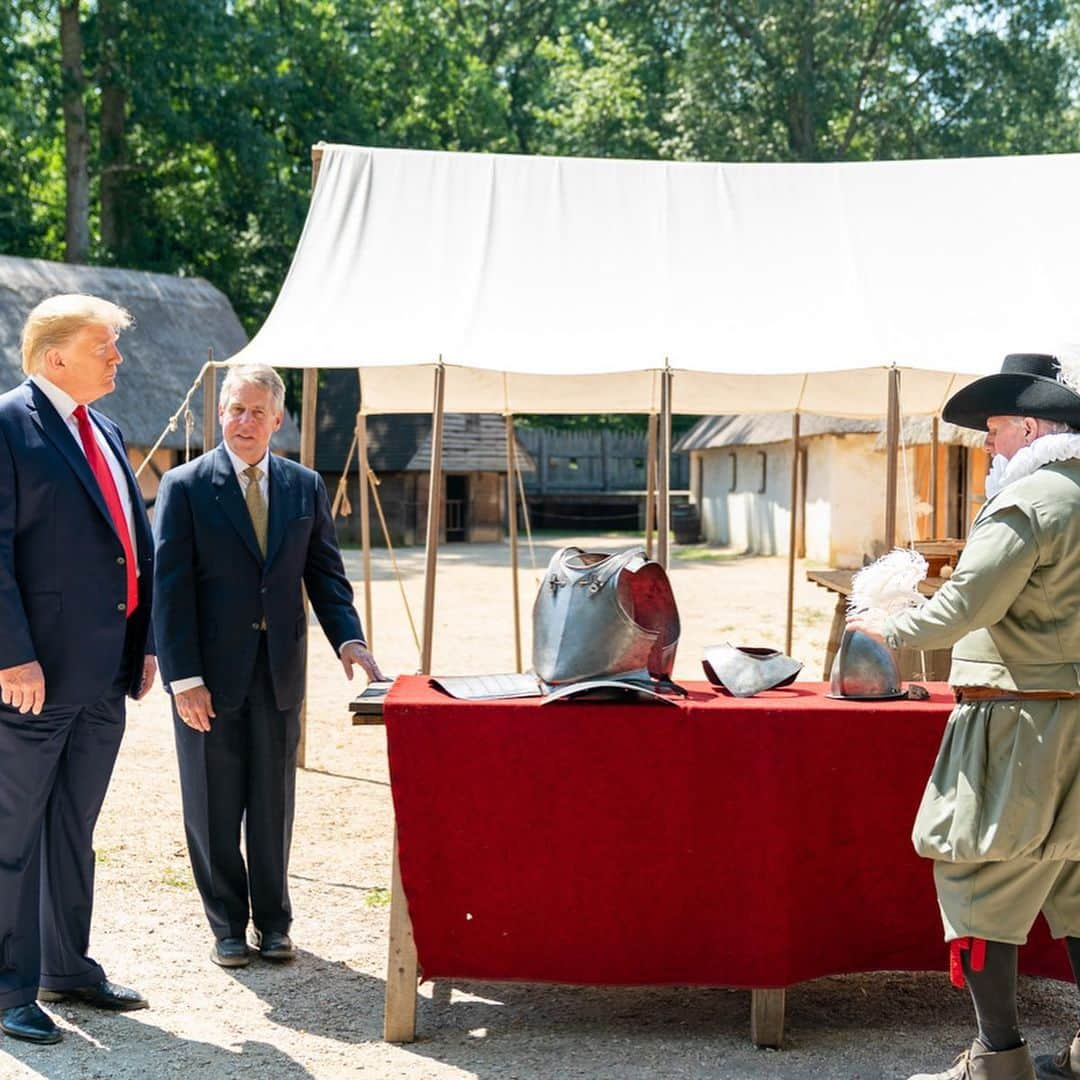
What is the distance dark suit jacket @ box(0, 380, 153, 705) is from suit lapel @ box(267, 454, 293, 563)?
48cm

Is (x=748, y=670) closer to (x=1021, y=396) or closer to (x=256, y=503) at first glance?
(x=1021, y=396)

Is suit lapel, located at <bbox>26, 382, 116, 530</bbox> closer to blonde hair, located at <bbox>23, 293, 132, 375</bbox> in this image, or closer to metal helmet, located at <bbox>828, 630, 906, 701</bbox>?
blonde hair, located at <bbox>23, 293, 132, 375</bbox>

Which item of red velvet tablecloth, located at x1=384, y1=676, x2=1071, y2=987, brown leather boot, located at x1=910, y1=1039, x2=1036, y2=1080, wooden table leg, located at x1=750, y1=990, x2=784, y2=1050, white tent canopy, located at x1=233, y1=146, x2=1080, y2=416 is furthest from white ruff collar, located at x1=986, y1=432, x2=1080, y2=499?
white tent canopy, located at x1=233, y1=146, x2=1080, y2=416

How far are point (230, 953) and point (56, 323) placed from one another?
1637 mm

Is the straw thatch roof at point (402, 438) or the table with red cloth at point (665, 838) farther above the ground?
the straw thatch roof at point (402, 438)

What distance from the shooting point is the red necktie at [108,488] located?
312 cm

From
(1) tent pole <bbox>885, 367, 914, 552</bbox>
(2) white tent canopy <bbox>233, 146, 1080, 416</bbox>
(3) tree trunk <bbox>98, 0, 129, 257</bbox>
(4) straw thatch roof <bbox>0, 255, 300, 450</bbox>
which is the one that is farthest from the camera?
(3) tree trunk <bbox>98, 0, 129, 257</bbox>

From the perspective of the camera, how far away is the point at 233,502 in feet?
11.4

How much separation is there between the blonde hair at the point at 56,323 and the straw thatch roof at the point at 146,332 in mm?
13516

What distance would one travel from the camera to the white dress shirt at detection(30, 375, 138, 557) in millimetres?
3068

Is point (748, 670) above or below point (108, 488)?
below

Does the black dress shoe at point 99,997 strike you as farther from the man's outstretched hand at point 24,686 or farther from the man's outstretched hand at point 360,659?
the man's outstretched hand at point 360,659

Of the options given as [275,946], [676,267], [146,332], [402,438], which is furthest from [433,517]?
[402,438]

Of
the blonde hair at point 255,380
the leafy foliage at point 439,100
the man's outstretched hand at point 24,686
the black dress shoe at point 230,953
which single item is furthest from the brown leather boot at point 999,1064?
the leafy foliage at point 439,100
